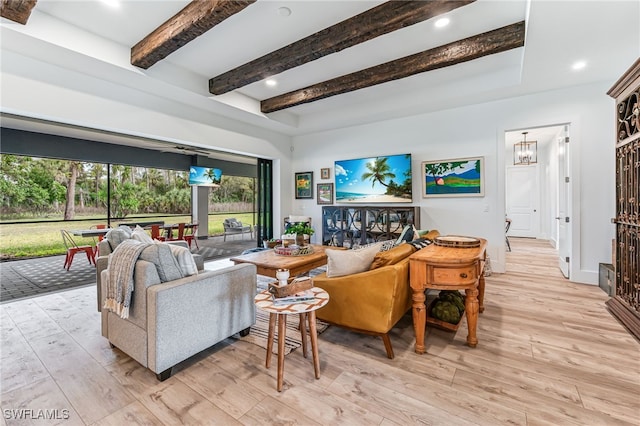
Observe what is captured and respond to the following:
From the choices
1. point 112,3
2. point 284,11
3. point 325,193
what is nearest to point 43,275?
point 112,3

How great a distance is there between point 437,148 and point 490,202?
1.25m

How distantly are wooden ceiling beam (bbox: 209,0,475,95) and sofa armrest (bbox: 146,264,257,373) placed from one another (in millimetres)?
2445

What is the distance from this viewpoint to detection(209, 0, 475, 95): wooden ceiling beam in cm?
241

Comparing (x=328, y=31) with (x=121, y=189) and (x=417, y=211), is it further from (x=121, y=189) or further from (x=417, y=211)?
(x=121, y=189)

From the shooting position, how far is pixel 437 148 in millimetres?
4867

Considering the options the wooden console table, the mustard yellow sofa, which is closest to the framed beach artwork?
the wooden console table

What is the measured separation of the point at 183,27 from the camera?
2.67m

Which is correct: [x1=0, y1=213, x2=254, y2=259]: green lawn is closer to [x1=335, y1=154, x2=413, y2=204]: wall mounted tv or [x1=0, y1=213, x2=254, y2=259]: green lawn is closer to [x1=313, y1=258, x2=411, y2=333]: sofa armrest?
[x1=335, y1=154, x2=413, y2=204]: wall mounted tv

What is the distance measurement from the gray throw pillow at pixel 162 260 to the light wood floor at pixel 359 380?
2.28 feet

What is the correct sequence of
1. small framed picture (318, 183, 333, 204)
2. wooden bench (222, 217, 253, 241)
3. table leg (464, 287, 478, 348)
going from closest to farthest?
table leg (464, 287, 478, 348)
small framed picture (318, 183, 333, 204)
wooden bench (222, 217, 253, 241)

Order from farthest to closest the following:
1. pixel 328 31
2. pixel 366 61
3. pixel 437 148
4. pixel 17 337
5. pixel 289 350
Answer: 1. pixel 437 148
2. pixel 366 61
3. pixel 328 31
4. pixel 17 337
5. pixel 289 350

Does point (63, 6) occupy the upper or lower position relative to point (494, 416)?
upper

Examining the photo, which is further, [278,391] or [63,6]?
[63,6]

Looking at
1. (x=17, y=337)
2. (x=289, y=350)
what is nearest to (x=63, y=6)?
(x=17, y=337)
